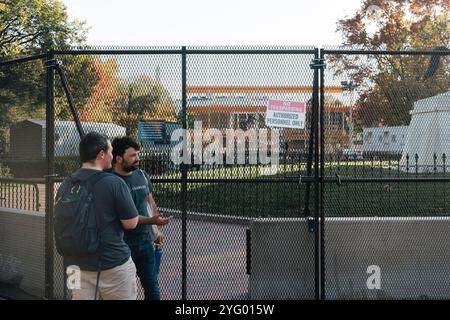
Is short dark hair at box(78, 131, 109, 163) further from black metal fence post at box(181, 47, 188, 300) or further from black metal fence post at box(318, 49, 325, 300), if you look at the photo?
black metal fence post at box(318, 49, 325, 300)

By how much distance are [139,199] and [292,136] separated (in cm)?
210

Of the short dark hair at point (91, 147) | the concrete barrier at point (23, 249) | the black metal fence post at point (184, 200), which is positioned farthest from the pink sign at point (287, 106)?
the concrete barrier at point (23, 249)

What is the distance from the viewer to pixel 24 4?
104 ft

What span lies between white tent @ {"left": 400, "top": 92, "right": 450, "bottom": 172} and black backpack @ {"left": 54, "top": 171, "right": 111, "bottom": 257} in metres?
4.01

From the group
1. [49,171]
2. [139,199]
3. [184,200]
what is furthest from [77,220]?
[49,171]

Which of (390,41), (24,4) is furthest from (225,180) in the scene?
(390,41)

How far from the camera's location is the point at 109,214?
4117mm

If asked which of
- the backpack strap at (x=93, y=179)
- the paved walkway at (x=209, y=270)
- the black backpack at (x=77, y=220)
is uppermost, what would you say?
the backpack strap at (x=93, y=179)

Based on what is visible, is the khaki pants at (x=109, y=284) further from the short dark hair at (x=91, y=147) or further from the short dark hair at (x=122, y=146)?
the short dark hair at (x=122, y=146)

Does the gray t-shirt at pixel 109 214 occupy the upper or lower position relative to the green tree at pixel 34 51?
lower

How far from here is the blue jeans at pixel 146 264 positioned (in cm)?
505
